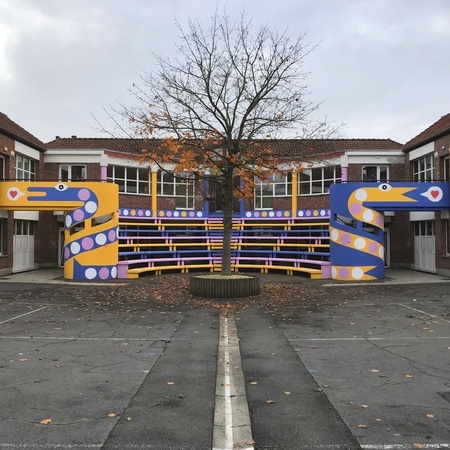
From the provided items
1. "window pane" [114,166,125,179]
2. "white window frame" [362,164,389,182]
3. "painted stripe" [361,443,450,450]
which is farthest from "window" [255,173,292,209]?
"painted stripe" [361,443,450,450]

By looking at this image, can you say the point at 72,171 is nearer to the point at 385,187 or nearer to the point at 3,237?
the point at 3,237

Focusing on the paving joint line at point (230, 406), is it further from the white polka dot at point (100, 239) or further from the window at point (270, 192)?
the window at point (270, 192)

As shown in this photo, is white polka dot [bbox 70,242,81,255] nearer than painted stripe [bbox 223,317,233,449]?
No

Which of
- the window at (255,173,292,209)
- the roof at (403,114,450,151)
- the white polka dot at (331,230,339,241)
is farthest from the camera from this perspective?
the window at (255,173,292,209)

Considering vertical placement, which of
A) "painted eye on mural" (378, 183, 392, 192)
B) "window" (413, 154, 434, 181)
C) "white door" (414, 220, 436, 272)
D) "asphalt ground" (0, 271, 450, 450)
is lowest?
"asphalt ground" (0, 271, 450, 450)

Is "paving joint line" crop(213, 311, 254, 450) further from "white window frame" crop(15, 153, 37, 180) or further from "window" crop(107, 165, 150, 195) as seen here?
"window" crop(107, 165, 150, 195)

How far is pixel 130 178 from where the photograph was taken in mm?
28078

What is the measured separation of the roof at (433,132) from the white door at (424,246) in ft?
13.5

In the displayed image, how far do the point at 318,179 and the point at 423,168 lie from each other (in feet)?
19.8

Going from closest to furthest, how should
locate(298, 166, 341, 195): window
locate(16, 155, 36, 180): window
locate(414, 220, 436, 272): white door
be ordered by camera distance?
locate(414, 220, 436, 272): white door < locate(16, 155, 36, 180): window < locate(298, 166, 341, 195): window

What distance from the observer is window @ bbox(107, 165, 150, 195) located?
2744cm

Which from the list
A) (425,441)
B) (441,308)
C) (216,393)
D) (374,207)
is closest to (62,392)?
(216,393)

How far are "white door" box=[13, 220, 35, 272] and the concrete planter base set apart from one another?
12586mm

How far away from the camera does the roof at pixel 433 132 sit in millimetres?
21675
